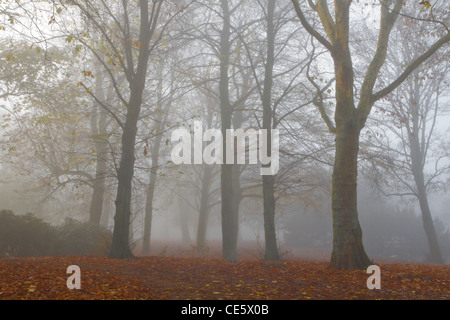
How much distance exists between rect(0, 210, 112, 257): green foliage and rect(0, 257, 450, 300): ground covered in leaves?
16.2ft

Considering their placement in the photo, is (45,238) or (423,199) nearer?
(45,238)

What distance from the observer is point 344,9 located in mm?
8180

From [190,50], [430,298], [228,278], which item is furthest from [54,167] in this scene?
[430,298]

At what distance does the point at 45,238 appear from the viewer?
1177 centimetres

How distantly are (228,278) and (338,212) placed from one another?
2.85 m

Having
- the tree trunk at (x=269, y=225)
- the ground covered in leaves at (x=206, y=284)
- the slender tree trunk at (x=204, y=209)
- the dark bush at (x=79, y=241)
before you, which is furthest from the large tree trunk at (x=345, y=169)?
the slender tree trunk at (x=204, y=209)

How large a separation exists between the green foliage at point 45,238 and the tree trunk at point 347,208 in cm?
781

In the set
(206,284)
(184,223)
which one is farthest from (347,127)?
(184,223)

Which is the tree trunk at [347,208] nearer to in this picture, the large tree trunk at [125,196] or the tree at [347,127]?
the tree at [347,127]

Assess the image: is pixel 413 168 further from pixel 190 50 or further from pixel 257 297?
pixel 257 297

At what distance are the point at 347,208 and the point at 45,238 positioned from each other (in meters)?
9.81

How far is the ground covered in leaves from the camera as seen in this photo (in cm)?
504

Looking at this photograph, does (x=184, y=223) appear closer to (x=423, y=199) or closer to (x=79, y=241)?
(x=423, y=199)
